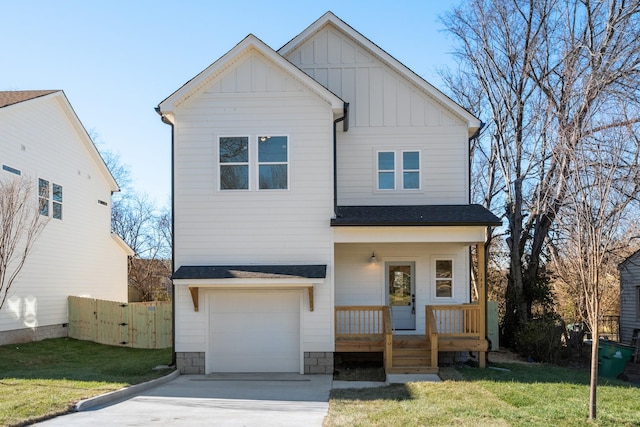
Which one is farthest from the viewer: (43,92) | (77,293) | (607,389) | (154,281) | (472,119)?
(154,281)

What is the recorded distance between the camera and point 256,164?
546 inches

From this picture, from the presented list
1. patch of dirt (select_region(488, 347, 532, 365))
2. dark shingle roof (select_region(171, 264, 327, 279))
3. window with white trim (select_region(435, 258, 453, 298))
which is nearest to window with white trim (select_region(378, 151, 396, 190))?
window with white trim (select_region(435, 258, 453, 298))

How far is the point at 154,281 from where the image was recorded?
36844 mm

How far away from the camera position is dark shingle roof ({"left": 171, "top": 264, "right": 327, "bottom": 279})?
42.9 ft

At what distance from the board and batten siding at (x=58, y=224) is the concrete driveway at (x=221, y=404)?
8.00 metres

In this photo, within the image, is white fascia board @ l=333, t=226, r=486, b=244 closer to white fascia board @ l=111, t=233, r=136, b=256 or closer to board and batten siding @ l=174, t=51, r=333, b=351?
board and batten siding @ l=174, t=51, r=333, b=351

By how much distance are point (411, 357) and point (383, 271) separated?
2.50m

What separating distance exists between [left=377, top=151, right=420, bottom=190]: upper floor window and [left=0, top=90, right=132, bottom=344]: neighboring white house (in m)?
10.0

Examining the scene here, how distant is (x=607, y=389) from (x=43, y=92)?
18406mm

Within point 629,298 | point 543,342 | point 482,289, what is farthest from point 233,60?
point 629,298

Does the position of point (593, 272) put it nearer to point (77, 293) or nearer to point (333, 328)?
point (333, 328)

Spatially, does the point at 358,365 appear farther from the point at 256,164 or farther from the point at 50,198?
the point at 50,198

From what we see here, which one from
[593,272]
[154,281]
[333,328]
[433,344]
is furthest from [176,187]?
[154,281]

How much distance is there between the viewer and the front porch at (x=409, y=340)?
13500 millimetres
